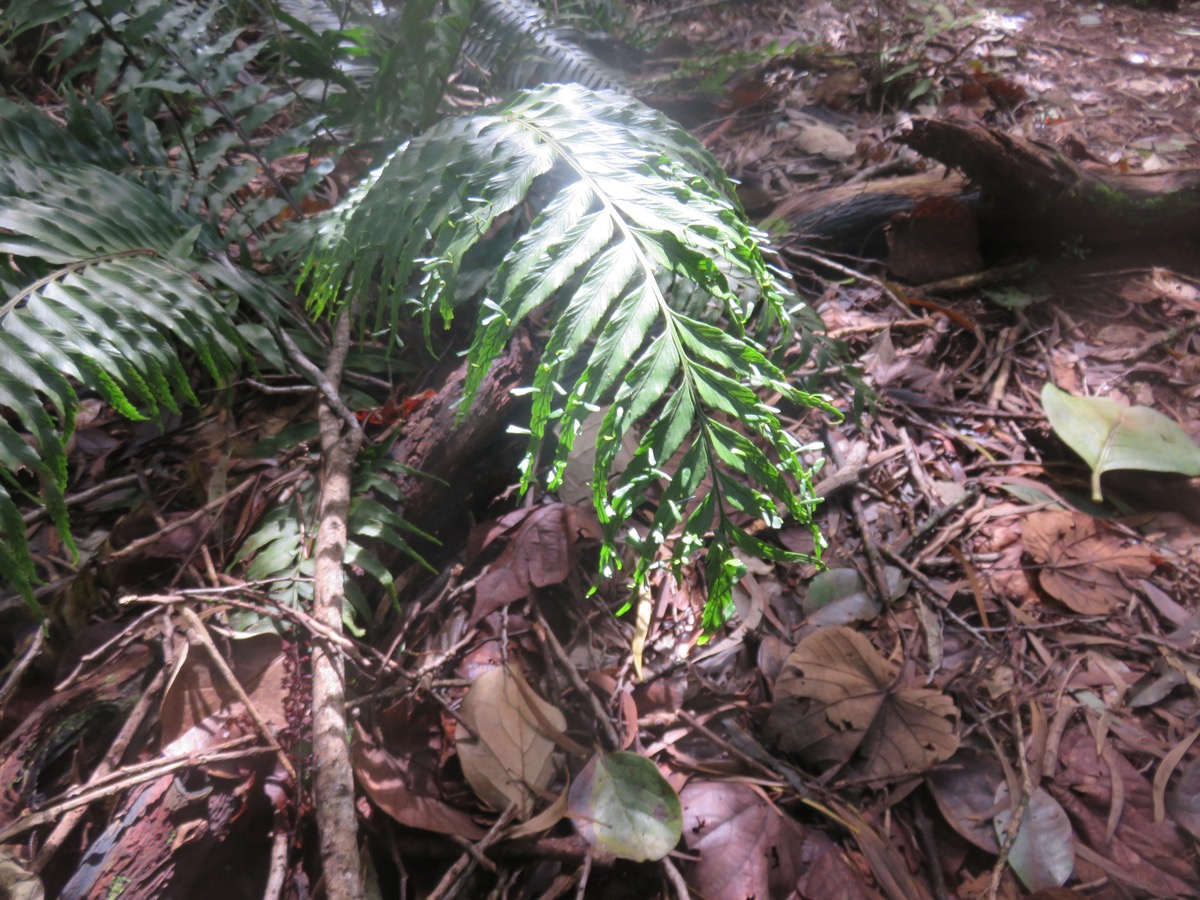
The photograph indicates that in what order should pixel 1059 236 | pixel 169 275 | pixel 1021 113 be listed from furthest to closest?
pixel 1021 113 < pixel 1059 236 < pixel 169 275

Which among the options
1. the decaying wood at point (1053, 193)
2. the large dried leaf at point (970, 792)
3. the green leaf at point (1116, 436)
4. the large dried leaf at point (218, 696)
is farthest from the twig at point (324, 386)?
the decaying wood at point (1053, 193)

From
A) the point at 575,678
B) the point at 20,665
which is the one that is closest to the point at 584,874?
the point at 575,678

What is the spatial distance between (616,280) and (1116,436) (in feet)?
5.31

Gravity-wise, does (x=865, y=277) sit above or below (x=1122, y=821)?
above

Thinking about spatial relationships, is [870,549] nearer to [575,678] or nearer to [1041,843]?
[1041,843]

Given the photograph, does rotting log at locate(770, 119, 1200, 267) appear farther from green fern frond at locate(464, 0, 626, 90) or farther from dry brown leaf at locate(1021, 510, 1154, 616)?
dry brown leaf at locate(1021, 510, 1154, 616)

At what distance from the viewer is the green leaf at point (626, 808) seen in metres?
1.22

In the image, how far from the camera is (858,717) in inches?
56.7

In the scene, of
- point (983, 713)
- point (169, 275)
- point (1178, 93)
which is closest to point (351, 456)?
point (169, 275)

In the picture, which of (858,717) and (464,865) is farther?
(858,717)

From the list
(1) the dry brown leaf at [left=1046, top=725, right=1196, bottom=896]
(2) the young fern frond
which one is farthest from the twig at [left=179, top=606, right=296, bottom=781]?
(1) the dry brown leaf at [left=1046, top=725, right=1196, bottom=896]

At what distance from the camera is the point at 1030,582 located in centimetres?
174

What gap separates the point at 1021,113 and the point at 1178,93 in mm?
1010

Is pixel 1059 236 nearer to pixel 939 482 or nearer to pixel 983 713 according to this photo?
pixel 939 482
